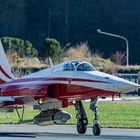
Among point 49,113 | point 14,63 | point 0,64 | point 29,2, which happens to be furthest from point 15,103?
point 29,2

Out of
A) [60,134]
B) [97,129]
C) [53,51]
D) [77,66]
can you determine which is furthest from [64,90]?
[53,51]

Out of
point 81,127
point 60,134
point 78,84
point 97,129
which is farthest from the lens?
point 81,127

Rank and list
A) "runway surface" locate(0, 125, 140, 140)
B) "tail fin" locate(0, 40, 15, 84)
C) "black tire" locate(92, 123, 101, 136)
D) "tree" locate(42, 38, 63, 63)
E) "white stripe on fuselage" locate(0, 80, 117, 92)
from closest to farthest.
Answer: "runway surface" locate(0, 125, 140, 140) < "white stripe on fuselage" locate(0, 80, 117, 92) < "black tire" locate(92, 123, 101, 136) < "tail fin" locate(0, 40, 15, 84) < "tree" locate(42, 38, 63, 63)

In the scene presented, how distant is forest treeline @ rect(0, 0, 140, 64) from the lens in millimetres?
136250

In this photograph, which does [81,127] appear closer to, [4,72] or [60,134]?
[60,134]

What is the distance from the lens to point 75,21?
142250mm

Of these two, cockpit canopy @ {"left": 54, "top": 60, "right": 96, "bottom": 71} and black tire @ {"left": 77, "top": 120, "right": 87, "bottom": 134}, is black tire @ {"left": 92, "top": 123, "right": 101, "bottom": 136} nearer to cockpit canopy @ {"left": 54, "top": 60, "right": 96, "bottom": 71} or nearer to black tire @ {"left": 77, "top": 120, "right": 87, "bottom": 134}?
black tire @ {"left": 77, "top": 120, "right": 87, "bottom": 134}

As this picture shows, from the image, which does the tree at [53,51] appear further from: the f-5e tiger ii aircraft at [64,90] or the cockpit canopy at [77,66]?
the cockpit canopy at [77,66]

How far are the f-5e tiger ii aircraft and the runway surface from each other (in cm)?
53

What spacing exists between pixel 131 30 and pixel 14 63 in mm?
67532

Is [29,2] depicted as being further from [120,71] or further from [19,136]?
[19,136]

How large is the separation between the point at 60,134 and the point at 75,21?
387ft

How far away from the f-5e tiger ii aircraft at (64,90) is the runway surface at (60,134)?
53 cm

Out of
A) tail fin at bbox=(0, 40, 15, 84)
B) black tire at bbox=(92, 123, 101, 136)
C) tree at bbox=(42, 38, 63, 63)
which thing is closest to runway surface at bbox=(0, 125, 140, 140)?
black tire at bbox=(92, 123, 101, 136)
